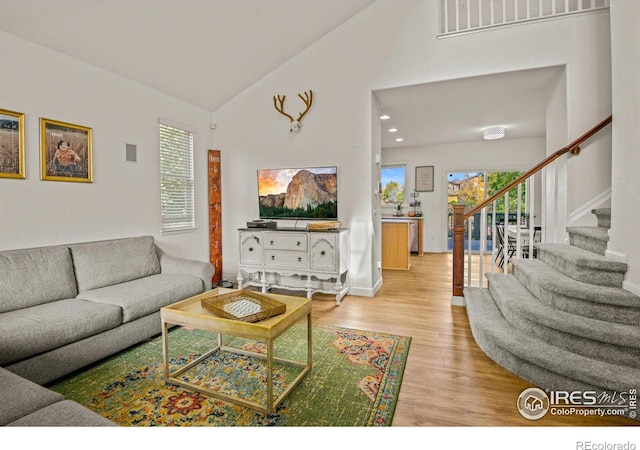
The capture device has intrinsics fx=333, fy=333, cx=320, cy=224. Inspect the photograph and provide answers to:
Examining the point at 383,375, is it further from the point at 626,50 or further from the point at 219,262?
the point at 219,262

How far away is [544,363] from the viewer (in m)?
2.06

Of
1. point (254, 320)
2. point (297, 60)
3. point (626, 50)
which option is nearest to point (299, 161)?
point (297, 60)

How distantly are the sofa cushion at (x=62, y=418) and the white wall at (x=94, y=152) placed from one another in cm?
219

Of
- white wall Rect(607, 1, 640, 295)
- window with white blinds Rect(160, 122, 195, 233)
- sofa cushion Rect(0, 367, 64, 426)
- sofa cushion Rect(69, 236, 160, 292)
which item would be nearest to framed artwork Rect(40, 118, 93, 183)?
sofa cushion Rect(69, 236, 160, 292)

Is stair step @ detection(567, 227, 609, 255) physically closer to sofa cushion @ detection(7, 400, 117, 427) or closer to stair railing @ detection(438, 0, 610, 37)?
stair railing @ detection(438, 0, 610, 37)

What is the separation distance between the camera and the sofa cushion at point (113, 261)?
2912 mm

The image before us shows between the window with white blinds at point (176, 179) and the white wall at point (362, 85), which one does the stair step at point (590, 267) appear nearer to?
the white wall at point (362, 85)

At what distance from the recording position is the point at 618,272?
2285 millimetres

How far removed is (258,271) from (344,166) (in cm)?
177

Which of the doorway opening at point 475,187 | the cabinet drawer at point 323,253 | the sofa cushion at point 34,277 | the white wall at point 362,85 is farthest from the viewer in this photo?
the doorway opening at point 475,187

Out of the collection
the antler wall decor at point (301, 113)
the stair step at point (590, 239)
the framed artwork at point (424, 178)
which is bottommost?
the stair step at point (590, 239)

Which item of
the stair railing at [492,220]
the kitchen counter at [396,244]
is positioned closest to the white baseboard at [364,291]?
the stair railing at [492,220]

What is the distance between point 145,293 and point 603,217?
411 centimetres
